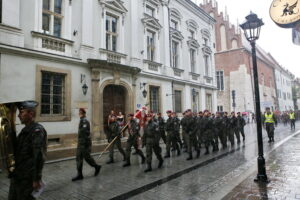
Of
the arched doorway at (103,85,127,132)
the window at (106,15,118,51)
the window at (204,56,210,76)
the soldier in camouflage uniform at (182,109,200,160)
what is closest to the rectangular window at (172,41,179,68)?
the window at (204,56,210,76)

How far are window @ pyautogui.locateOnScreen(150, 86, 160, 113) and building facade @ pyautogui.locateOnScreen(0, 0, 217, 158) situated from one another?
0.22 feet

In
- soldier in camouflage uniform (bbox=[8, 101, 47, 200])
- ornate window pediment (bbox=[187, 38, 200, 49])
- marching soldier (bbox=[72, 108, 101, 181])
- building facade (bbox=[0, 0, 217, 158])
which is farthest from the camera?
ornate window pediment (bbox=[187, 38, 200, 49])

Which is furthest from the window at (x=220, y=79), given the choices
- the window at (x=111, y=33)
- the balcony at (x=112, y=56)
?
the window at (x=111, y=33)

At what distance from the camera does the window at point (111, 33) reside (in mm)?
12273

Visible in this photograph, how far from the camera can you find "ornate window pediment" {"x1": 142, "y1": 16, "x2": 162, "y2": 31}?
1433 cm

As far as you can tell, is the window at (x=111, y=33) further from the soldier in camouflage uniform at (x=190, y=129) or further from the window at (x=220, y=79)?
the window at (x=220, y=79)

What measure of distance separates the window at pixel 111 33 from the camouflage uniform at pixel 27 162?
979 centimetres

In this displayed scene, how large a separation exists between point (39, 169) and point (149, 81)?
38.0 feet

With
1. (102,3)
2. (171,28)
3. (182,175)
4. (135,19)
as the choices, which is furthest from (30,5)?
(171,28)

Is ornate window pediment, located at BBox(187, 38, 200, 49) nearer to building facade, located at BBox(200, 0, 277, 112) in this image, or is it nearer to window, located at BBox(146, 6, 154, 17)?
window, located at BBox(146, 6, 154, 17)

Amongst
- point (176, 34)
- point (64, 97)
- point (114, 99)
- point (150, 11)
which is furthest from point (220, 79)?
point (64, 97)

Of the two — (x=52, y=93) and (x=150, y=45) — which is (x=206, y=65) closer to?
(x=150, y=45)

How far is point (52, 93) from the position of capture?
9578 mm

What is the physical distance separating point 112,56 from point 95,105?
9.88 ft
